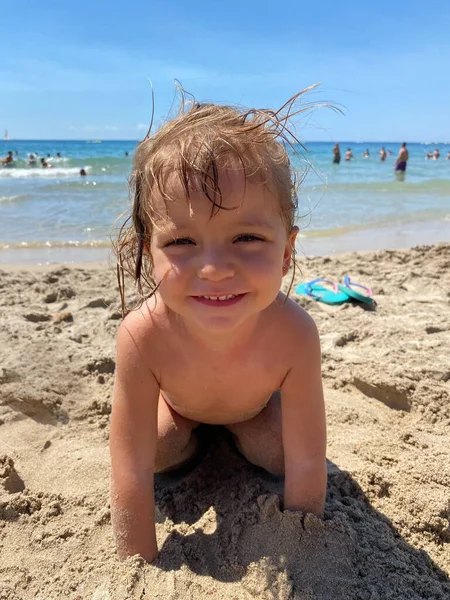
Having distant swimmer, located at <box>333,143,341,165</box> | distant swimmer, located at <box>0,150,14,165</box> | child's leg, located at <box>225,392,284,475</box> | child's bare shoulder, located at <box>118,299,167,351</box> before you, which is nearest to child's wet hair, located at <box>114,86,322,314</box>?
child's bare shoulder, located at <box>118,299,167,351</box>

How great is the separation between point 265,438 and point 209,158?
1044mm

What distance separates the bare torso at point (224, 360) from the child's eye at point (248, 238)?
0.35 m

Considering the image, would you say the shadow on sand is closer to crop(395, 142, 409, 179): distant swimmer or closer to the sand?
the sand

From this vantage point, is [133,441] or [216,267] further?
[133,441]

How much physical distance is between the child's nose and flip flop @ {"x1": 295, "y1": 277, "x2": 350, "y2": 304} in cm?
254

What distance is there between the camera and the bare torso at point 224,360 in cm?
161

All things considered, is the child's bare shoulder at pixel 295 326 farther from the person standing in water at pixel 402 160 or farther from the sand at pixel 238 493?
the person standing in water at pixel 402 160

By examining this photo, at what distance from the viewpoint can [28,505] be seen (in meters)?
1.75

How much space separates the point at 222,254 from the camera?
4.28 feet

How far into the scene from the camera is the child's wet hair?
1.32 metres

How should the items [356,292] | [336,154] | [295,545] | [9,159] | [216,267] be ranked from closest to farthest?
[216,267] → [295,545] → [356,292] → [9,159] → [336,154]

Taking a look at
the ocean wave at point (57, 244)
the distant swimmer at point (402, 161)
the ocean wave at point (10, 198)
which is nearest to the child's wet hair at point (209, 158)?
the ocean wave at point (57, 244)

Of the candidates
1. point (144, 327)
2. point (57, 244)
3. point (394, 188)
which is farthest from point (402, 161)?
point (144, 327)

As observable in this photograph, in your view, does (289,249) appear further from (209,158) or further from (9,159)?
(9,159)
